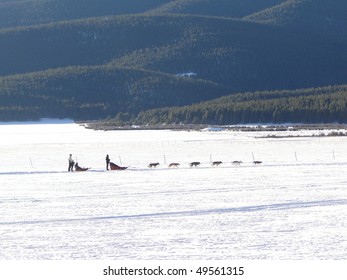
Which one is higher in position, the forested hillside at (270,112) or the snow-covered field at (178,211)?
the forested hillside at (270,112)

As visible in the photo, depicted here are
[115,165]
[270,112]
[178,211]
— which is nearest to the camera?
[178,211]

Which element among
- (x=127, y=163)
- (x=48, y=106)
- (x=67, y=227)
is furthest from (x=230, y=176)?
(x=48, y=106)

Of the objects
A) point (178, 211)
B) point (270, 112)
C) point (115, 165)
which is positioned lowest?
point (178, 211)

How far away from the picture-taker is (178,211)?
82.3ft

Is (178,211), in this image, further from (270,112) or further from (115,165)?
(270,112)

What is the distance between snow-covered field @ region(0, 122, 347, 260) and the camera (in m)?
19.4

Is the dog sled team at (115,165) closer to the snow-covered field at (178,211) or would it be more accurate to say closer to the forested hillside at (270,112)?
the snow-covered field at (178,211)

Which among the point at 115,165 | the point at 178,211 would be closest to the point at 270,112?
the point at 115,165

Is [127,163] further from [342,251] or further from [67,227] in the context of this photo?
[342,251]

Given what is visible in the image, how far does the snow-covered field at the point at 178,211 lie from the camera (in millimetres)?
19375

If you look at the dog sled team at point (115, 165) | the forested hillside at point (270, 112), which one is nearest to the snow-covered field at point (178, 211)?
the dog sled team at point (115, 165)

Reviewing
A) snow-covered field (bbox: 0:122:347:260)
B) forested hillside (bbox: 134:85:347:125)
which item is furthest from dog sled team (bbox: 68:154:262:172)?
forested hillside (bbox: 134:85:347:125)

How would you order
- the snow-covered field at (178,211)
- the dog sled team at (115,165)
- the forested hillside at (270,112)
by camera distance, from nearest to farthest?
the snow-covered field at (178,211)
the dog sled team at (115,165)
the forested hillside at (270,112)

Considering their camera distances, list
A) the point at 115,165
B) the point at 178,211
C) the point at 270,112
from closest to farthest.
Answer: the point at 178,211
the point at 115,165
the point at 270,112
